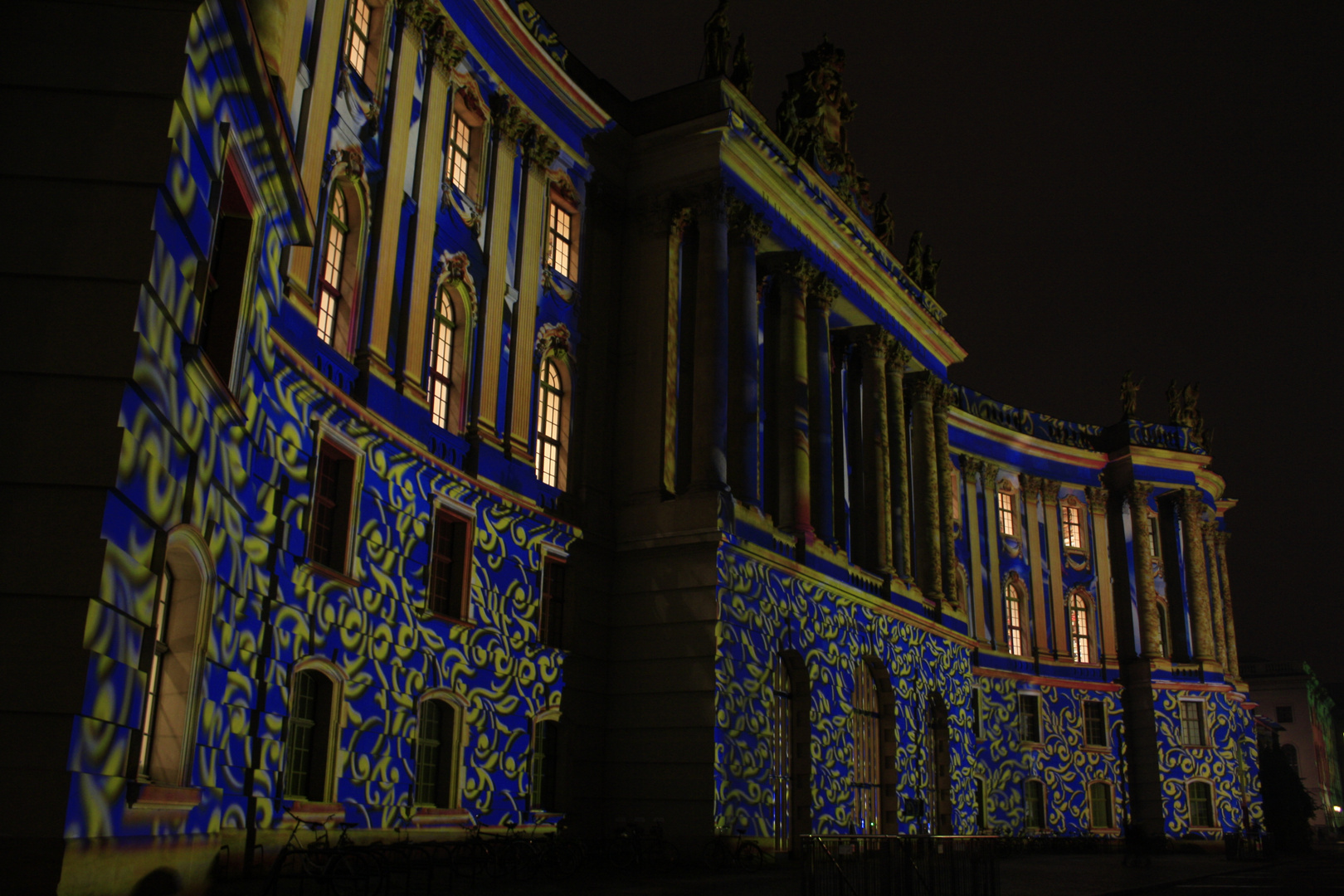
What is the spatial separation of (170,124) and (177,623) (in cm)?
509

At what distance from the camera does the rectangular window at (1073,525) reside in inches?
2254

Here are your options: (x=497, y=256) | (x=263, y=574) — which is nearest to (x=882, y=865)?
(x=263, y=574)

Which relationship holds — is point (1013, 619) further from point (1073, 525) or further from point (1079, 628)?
point (1073, 525)

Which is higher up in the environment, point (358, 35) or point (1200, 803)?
point (358, 35)

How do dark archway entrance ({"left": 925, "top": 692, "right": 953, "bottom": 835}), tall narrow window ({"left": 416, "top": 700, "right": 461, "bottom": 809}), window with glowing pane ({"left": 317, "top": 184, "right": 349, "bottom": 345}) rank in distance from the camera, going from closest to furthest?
window with glowing pane ({"left": 317, "top": 184, "right": 349, "bottom": 345}) < tall narrow window ({"left": 416, "top": 700, "right": 461, "bottom": 809}) < dark archway entrance ({"left": 925, "top": 692, "right": 953, "bottom": 835})

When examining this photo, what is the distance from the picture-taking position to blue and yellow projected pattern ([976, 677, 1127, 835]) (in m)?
47.3

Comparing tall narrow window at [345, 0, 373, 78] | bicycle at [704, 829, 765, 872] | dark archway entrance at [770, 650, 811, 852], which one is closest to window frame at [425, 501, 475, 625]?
bicycle at [704, 829, 765, 872]

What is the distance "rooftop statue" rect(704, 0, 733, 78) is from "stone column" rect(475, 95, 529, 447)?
6973mm

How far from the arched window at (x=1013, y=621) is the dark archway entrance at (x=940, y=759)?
49.8 feet

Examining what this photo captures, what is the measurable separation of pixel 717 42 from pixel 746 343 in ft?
28.5

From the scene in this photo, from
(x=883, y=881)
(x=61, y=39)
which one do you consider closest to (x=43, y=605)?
(x=61, y=39)

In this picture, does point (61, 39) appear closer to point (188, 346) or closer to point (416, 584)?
point (188, 346)

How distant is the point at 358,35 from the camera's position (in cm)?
2231

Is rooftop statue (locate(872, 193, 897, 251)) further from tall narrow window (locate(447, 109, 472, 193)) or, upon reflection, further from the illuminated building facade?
tall narrow window (locate(447, 109, 472, 193))
